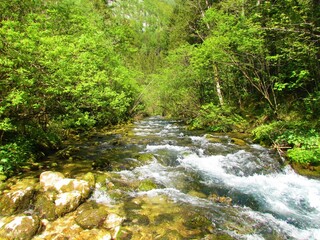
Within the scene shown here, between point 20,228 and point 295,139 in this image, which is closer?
point 20,228

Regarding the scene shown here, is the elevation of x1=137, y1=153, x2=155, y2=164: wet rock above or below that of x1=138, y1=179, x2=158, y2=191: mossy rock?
below

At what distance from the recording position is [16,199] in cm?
658

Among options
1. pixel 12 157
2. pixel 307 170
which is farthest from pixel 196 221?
pixel 12 157

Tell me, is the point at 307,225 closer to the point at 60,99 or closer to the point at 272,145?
the point at 272,145

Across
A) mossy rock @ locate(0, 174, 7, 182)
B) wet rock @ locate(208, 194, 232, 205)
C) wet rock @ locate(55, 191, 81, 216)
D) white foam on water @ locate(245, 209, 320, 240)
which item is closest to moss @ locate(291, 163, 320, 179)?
white foam on water @ locate(245, 209, 320, 240)

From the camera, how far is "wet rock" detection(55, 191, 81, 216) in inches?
249

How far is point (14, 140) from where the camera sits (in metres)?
9.64

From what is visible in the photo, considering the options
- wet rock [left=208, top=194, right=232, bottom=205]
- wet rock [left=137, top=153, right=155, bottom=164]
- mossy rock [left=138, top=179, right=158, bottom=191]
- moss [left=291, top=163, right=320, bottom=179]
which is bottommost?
moss [left=291, top=163, right=320, bottom=179]

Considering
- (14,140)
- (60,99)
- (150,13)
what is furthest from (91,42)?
(150,13)

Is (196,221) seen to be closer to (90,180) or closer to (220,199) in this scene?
(220,199)

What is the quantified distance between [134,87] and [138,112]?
22.5 feet

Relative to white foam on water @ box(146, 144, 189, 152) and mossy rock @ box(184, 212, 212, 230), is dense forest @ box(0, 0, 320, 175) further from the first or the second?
mossy rock @ box(184, 212, 212, 230)

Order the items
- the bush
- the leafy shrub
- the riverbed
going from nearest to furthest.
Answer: the riverbed < the leafy shrub < the bush

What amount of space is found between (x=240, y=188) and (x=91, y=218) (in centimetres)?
516
